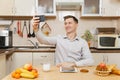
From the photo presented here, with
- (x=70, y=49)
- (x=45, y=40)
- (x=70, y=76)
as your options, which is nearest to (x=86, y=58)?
(x=70, y=49)

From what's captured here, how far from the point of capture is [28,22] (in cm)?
409

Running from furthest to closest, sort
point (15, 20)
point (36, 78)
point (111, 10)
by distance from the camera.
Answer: point (15, 20) < point (111, 10) < point (36, 78)

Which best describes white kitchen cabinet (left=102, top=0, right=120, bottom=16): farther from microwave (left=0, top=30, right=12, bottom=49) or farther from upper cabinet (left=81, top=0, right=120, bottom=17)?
microwave (left=0, top=30, right=12, bottom=49)

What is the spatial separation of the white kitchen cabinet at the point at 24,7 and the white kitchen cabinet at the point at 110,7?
1238mm

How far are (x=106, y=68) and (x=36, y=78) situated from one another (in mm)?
579

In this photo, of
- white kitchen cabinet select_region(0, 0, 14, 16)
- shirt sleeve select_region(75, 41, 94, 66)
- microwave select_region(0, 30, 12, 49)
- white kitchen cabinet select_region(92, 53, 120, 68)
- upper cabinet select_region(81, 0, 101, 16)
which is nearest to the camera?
shirt sleeve select_region(75, 41, 94, 66)

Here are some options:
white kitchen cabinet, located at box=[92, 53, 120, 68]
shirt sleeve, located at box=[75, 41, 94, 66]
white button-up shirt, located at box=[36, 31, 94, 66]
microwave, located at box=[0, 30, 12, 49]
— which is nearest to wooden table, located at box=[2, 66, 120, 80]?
shirt sleeve, located at box=[75, 41, 94, 66]

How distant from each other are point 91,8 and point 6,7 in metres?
1.49

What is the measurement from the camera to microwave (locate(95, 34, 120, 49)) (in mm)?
3691

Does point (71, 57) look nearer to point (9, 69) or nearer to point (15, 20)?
point (9, 69)

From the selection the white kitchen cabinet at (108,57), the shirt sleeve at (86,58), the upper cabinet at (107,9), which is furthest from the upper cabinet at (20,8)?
the shirt sleeve at (86,58)

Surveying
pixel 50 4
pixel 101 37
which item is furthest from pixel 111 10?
pixel 50 4

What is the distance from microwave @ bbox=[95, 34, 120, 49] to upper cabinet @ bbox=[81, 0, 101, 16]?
44 centimetres

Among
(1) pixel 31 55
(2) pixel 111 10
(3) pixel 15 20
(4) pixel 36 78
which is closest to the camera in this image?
(4) pixel 36 78
